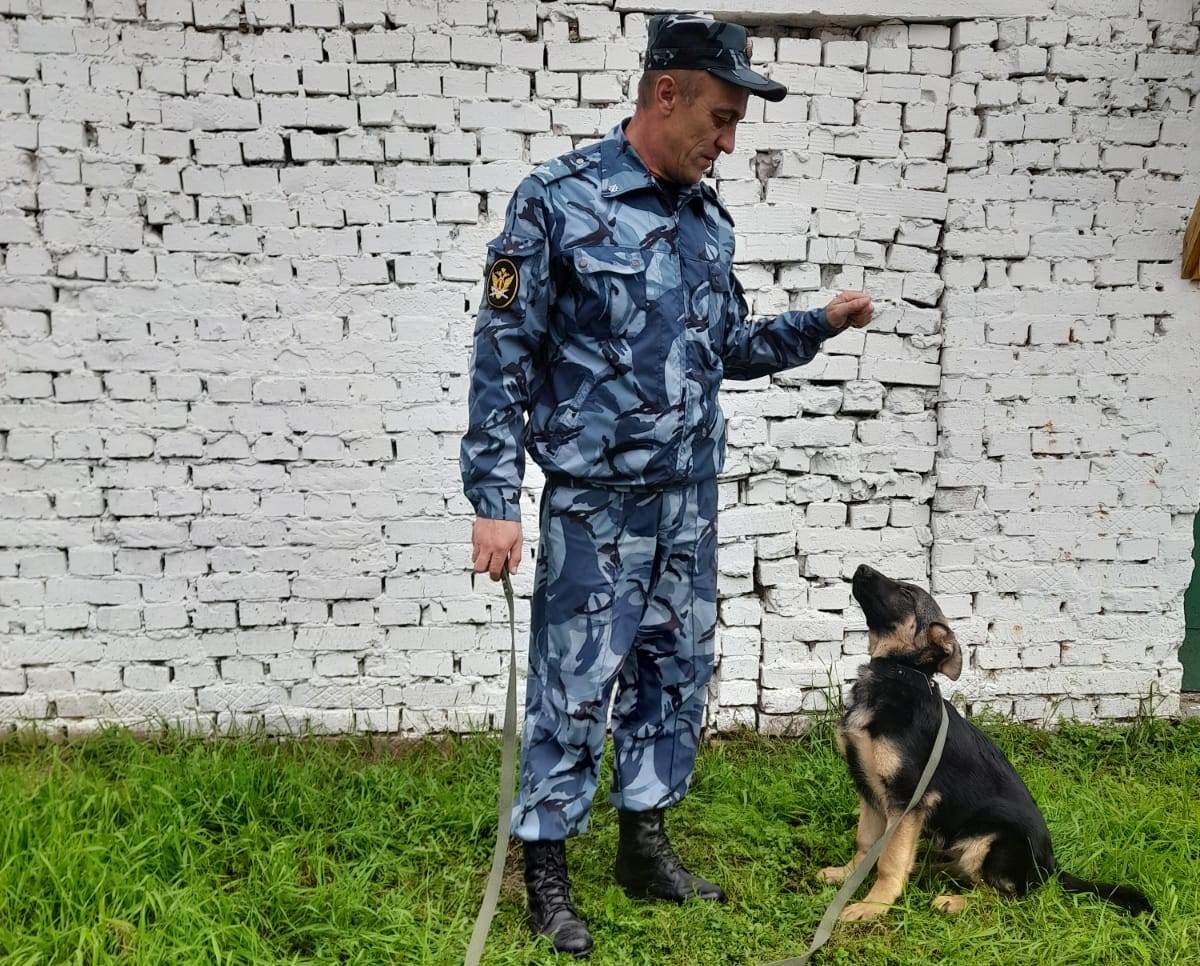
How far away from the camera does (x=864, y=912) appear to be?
2752 millimetres

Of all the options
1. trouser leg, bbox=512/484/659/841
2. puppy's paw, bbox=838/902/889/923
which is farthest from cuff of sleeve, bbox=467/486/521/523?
puppy's paw, bbox=838/902/889/923

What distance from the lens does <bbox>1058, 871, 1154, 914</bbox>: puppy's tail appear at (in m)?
2.76

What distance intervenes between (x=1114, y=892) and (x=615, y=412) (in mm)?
2053

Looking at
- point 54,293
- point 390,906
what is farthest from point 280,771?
point 54,293

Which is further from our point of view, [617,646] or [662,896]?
[662,896]

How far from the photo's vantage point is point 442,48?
135 inches

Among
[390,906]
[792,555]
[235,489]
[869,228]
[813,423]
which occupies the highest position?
[869,228]

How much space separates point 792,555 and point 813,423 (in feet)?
1.76

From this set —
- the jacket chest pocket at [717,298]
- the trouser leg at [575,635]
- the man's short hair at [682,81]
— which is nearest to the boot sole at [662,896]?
the trouser leg at [575,635]

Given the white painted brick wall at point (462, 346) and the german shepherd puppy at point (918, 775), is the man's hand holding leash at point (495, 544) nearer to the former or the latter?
the german shepherd puppy at point (918, 775)

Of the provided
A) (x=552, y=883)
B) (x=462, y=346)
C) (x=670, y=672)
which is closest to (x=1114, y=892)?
(x=670, y=672)

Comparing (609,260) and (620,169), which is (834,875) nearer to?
(609,260)

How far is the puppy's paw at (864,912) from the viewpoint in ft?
9.02

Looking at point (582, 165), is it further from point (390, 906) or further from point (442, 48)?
point (390, 906)
